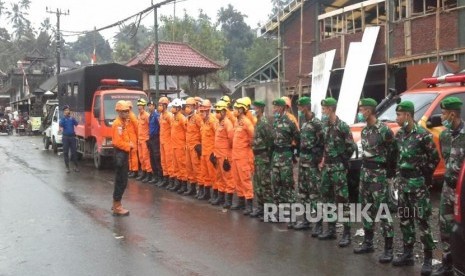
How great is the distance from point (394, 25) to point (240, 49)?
6362 cm

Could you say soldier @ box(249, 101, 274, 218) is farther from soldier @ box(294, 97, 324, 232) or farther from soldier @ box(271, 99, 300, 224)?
soldier @ box(294, 97, 324, 232)

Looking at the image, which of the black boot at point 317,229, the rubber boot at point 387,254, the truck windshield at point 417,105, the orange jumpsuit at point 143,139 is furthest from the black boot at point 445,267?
the orange jumpsuit at point 143,139

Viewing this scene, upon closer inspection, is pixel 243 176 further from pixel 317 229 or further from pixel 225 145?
pixel 317 229

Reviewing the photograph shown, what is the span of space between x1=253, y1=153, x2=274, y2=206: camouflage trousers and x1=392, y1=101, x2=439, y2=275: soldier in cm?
277

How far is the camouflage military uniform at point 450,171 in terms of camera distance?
491 centimetres

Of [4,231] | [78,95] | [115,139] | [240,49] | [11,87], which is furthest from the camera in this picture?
[240,49]

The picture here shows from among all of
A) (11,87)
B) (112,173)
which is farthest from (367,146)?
(11,87)

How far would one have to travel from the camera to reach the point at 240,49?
264 feet

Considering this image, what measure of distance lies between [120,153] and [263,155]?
2.52 metres

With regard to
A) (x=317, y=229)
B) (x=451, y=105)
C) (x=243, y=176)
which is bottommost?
(x=317, y=229)

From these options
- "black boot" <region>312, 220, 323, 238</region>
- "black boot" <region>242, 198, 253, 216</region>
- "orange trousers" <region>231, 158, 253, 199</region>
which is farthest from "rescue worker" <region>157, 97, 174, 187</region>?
"black boot" <region>312, 220, 323, 238</region>

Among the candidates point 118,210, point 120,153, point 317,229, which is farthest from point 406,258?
point 120,153

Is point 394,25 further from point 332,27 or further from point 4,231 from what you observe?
point 4,231

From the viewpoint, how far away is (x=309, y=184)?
283 inches
